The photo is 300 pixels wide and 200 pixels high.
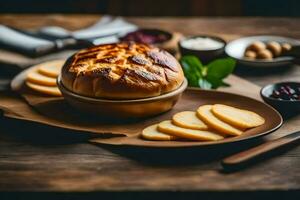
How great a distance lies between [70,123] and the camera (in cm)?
185

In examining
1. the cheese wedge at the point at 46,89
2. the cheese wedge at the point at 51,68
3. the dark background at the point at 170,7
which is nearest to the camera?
the cheese wedge at the point at 46,89

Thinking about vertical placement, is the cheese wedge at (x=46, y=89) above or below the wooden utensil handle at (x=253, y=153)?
above

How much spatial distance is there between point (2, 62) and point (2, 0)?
211cm

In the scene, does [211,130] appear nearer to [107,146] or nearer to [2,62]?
[107,146]

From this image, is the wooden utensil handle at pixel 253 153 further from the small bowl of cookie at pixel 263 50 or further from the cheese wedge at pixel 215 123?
the small bowl of cookie at pixel 263 50

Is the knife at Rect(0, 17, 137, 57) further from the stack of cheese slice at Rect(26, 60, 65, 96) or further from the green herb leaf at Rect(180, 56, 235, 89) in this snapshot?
the green herb leaf at Rect(180, 56, 235, 89)

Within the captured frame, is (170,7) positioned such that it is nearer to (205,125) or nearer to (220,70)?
(220,70)

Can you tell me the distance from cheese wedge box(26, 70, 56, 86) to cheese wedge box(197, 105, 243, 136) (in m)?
0.58

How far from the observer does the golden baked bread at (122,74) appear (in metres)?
1.82

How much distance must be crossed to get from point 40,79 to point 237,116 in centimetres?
73

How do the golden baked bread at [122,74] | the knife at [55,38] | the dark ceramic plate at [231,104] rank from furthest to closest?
the knife at [55,38] < the golden baked bread at [122,74] < the dark ceramic plate at [231,104]

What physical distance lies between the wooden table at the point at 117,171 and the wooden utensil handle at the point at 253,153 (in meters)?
0.03

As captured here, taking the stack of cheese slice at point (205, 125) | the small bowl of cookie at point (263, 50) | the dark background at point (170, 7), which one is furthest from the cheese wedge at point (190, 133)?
the dark background at point (170, 7)

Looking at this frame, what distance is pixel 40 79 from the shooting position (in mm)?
2170
